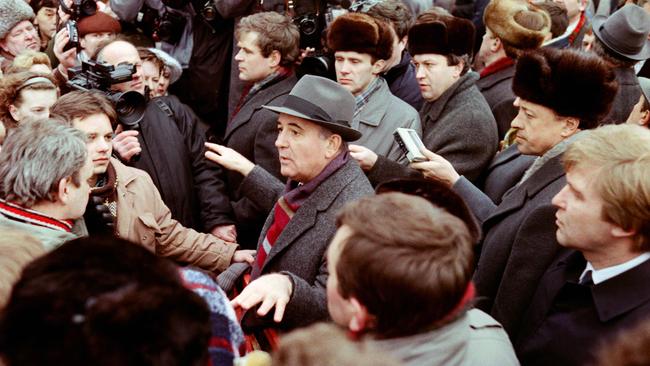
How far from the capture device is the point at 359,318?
1592 mm

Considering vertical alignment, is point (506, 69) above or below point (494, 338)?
below

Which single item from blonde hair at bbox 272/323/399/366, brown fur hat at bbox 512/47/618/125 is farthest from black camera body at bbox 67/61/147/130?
blonde hair at bbox 272/323/399/366

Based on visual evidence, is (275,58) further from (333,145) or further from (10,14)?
(10,14)

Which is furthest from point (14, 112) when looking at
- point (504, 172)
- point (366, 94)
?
point (504, 172)

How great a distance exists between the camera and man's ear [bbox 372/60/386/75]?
392 centimetres

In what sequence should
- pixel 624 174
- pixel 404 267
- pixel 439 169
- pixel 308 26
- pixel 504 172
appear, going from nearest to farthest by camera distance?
1. pixel 404 267
2. pixel 624 174
3. pixel 439 169
4. pixel 504 172
5. pixel 308 26

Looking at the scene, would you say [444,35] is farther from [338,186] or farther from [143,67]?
[143,67]

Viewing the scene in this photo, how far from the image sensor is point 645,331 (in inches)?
45.8

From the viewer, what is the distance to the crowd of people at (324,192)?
133 cm

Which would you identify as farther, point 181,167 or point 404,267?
point 181,167

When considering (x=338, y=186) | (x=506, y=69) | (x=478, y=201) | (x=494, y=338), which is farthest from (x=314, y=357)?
(x=506, y=69)

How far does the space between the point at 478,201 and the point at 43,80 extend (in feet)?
7.40

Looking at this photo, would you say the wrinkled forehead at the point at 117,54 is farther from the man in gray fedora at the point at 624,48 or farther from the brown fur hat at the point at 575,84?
the man in gray fedora at the point at 624,48

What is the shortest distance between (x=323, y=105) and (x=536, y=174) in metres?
0.86
